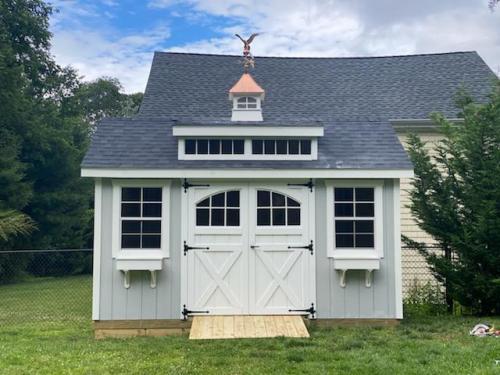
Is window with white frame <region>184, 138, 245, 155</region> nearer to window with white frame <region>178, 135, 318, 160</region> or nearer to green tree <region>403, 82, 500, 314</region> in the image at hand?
window with white frame <region>178, 135, 318, 160</region>

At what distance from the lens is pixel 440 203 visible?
330 inches

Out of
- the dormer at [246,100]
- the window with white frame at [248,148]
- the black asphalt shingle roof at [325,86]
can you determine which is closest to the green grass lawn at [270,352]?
the window with white frame at [248,148]

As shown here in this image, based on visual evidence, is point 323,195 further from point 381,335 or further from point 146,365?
point 146,365

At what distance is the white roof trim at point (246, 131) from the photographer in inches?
296

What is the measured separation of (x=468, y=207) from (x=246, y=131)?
393cm

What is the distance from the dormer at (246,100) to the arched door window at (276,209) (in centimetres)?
175

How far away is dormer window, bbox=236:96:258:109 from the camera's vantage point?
874 centimetres

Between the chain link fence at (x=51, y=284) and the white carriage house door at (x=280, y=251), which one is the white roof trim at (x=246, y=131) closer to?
the white carriage house door at (x=280, y=251)

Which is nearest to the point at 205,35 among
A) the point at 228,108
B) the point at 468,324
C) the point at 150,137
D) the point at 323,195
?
the point at 228,108

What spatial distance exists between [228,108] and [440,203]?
251 inches

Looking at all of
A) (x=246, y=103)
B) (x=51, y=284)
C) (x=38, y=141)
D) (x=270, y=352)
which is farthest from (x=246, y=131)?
(x=38, y=141)

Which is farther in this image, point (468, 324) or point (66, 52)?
point (66, 52)

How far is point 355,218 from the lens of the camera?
24.5 ft

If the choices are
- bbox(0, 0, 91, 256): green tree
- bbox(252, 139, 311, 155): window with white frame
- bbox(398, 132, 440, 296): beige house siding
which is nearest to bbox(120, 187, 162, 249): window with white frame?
bbox(252, 139, 311, 155): window with white frame
